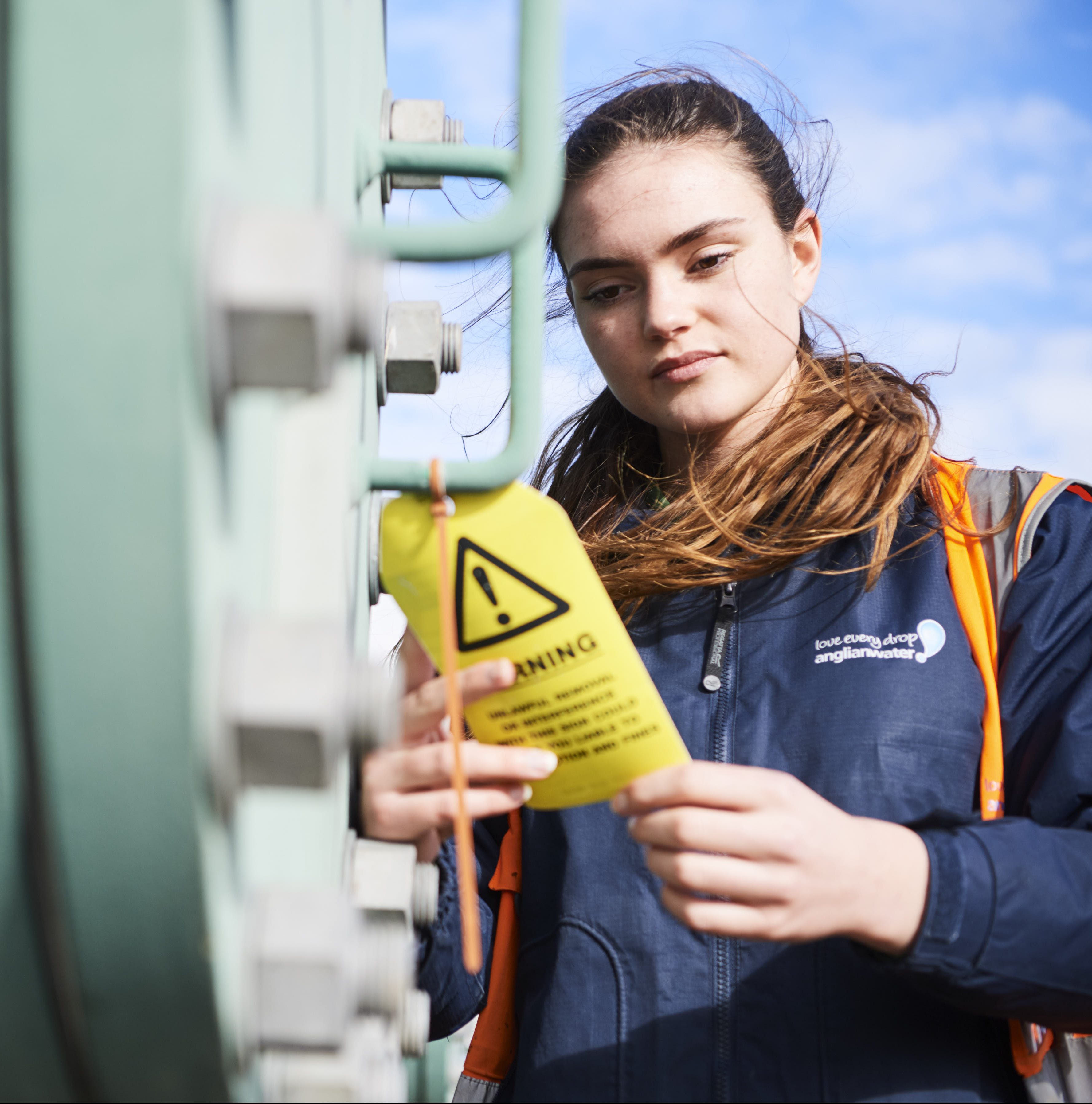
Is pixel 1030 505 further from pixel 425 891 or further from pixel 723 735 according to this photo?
pixel 425 891

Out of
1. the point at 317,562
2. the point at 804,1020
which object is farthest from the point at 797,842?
the point at 317,562

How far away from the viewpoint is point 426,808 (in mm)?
969

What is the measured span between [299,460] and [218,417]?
0.25 meters

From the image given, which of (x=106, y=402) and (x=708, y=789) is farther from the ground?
(x=106, y=402)

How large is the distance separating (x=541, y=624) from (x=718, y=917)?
0.29 meters

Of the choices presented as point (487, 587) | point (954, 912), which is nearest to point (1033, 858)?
point (954, 912)

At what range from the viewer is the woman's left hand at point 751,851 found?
2.82 ft

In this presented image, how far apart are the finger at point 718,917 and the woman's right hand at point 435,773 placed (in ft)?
0.51

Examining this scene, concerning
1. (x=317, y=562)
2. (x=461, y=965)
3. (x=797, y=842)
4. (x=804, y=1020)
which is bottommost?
(x=461, y=965)

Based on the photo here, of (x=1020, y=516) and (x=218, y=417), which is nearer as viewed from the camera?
(x=218, y=417)

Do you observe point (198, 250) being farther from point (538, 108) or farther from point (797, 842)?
point (797, 842)

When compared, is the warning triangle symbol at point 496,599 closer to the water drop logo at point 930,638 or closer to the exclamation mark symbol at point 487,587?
the exclamation mark symbol at point 487,587

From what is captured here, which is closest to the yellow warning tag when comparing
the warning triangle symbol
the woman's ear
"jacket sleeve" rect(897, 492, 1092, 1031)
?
the warning triangle symbol

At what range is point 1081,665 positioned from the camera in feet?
3.72
